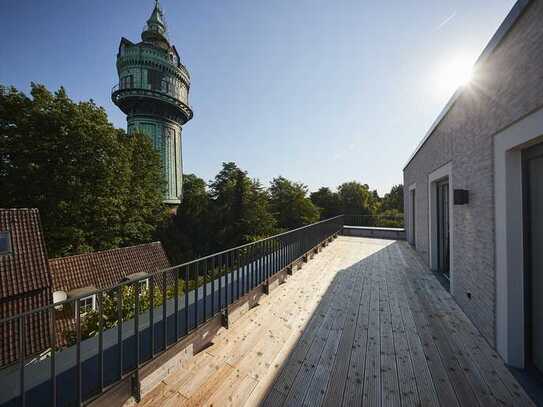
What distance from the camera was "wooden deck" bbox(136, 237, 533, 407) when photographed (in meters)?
1.73

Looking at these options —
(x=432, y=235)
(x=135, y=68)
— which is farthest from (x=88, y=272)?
(x=135, y=68)

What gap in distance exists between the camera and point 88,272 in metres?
10.1

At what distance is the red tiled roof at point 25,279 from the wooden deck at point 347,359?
8024mm

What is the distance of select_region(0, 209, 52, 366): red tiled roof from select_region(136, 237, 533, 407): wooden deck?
26.3ft

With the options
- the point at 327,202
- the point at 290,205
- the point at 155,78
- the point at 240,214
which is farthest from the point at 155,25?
the point at 327,202

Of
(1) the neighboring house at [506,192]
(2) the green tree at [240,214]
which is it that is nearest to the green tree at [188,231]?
(2) the green tree at [240,214]

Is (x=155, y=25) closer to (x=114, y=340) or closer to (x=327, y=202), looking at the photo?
(x=327, y=202)

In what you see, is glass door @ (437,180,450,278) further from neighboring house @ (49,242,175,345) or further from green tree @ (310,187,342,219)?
green tree @ (310,187,342,219)

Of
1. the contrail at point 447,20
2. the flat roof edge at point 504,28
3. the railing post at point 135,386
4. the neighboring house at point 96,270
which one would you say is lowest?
the neighboring house at point 96,270

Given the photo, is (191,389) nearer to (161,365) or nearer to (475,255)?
(161,365)

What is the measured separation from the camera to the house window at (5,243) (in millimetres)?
7418

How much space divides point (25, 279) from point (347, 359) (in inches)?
414

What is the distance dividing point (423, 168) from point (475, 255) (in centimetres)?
395

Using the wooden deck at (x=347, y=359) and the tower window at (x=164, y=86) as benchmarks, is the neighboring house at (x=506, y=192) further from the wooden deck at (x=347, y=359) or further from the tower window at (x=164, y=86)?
the tower window at (x=164, y=86)
